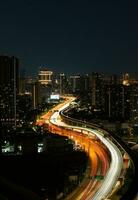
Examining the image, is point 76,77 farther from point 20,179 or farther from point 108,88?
point 20,179

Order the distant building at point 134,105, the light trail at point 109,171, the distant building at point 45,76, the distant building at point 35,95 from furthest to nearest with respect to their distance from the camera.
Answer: the distant building at point 45,76 → the distant building at point 35,95 → the distant building at point 134,105 → the light trail at point 109,171

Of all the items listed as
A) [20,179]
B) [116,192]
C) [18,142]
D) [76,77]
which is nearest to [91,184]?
[116,192]

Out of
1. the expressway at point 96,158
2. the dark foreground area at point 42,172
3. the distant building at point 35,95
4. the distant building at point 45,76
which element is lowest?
the dark foreground area at point 42,172

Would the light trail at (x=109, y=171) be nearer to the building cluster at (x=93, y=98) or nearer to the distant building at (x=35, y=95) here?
the building cluster at (x=93, y=98)

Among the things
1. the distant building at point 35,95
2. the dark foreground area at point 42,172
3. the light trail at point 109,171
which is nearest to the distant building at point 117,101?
the distant building at point 35,95

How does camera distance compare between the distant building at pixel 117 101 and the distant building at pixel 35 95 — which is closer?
the distant building at pixel 117 101

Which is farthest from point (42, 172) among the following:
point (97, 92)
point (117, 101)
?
point (97, 92)

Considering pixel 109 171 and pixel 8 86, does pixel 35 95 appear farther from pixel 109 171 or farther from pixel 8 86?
pixel 109 171

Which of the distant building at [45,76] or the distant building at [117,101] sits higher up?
the distant building at [45,76]
